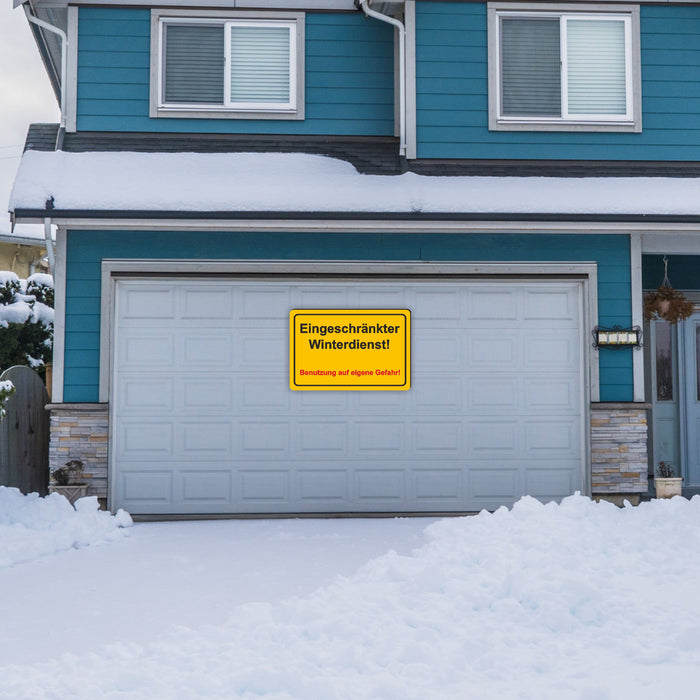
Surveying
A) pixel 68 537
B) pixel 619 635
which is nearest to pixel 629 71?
pixel 619 635

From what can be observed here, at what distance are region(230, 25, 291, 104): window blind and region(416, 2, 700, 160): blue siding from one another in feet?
5.53

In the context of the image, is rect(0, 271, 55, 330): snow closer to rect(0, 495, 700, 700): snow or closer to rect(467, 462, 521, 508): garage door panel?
rect(467, 462, 521, 508): garage door panel

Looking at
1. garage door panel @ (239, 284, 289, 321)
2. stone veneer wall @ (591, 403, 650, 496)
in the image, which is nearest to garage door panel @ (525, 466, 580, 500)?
stone veneer wall @ (591, 403, 650, 496)

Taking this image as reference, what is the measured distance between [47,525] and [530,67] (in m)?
7.61

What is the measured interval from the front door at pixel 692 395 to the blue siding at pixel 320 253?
228 cm

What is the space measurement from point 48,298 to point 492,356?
39.3ft

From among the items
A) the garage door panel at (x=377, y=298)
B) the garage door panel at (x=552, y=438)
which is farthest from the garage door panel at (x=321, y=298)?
the garage door panel at (x=552, y=438)

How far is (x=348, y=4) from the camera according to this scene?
34.4 ft

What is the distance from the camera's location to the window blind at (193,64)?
10.4 meters

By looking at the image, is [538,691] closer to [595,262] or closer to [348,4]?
[595,262]

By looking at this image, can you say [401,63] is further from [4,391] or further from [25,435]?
[25,435]

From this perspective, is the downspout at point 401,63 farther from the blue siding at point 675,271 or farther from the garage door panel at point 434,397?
the blue siding at point 675,271

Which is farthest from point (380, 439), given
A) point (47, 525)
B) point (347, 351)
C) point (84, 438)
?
point (47, 525)

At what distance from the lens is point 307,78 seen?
10.5 metres
